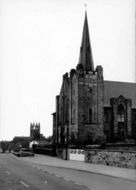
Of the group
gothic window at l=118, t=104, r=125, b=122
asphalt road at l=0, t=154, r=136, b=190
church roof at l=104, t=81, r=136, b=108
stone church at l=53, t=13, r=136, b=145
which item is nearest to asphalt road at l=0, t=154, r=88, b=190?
asphalt road at l=0, t=154, r=136, b=190

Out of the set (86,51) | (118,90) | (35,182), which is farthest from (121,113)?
(35,182)

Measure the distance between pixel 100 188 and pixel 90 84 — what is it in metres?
48.8

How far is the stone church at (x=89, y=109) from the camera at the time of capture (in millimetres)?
62812

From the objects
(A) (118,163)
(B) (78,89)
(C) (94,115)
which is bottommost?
(A) (118,163)

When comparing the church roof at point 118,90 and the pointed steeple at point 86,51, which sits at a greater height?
the pointed steeple at point 86,51

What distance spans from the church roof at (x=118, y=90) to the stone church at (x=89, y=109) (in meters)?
0.19

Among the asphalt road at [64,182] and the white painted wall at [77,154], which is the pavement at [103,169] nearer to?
the asphalt road at [64,182]

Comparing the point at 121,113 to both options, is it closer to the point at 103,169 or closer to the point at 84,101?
the point at 84,101

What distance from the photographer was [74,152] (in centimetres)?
4244

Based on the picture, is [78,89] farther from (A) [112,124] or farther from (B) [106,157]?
(B) [106,157]

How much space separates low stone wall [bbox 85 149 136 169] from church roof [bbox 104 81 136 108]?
33.2 metres

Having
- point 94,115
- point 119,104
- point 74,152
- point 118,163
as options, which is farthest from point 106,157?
point 119,104

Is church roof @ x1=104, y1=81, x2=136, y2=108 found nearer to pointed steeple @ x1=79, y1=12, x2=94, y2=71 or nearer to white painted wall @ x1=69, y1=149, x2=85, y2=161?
pointed steeple @ x1=79, y1=12, x2=94, y2=71

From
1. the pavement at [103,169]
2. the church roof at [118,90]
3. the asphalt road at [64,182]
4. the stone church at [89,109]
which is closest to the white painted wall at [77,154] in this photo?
the pavement at [103,169]
